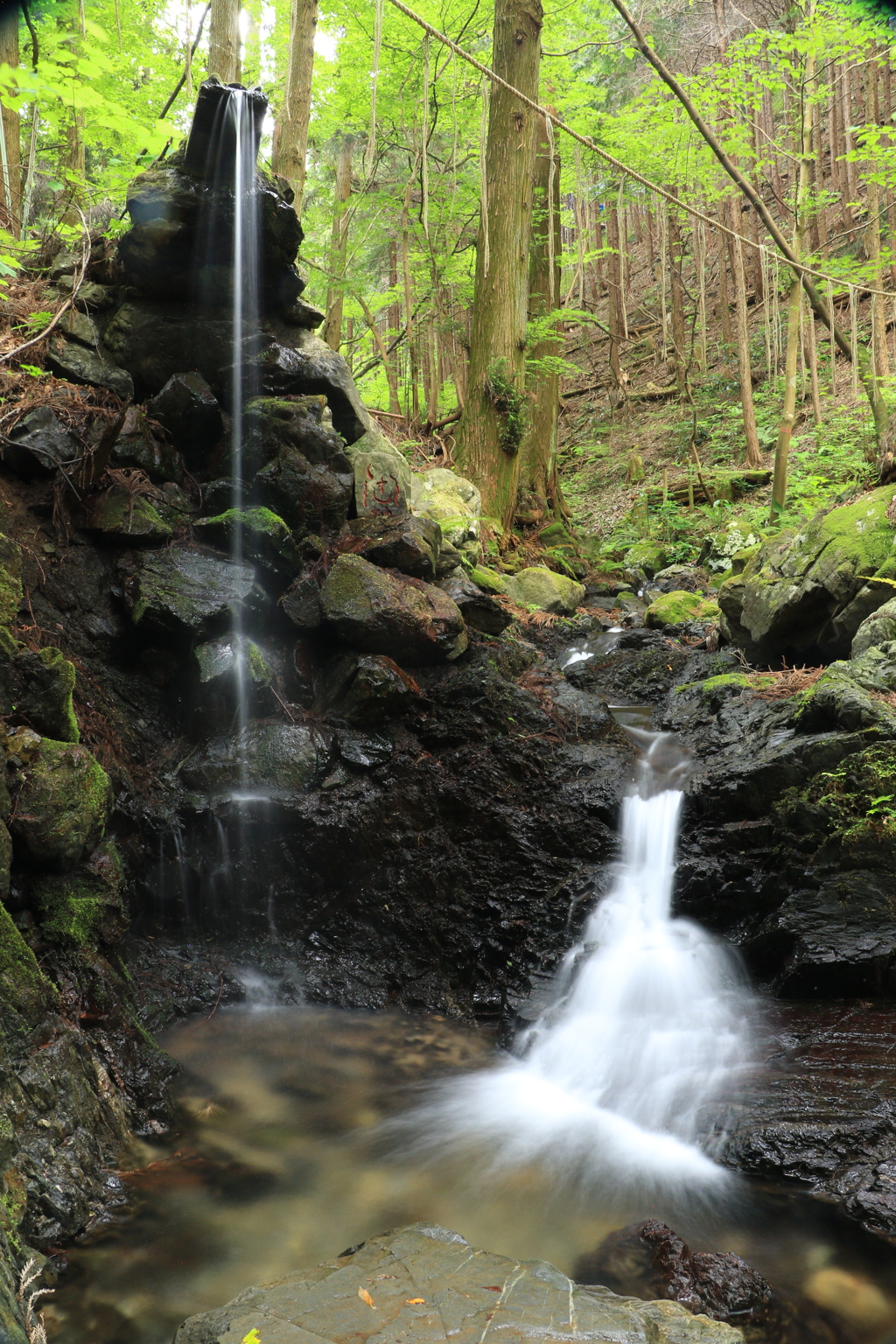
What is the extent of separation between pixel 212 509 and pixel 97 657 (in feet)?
5.55

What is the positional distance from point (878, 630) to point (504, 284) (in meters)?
7.66

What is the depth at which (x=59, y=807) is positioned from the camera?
165 inches

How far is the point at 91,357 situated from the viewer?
6762mm

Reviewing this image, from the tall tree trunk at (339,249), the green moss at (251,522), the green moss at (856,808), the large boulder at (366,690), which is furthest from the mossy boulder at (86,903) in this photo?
the tall tree trunk at (339,249)

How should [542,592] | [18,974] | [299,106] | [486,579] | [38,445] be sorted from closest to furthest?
[18,974] < [38,445] < [299,106] < [486,579] < [542,592]

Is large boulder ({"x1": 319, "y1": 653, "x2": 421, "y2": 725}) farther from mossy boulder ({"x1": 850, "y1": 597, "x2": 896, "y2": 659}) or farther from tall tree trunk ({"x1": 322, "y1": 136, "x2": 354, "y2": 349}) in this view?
tall tree trunk ({"x1": 322, "y1": 136, "x2": 354, "y2": 349})

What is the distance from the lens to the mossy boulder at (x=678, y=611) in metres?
10.7

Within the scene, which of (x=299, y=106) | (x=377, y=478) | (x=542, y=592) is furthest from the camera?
(x=542, y=592)

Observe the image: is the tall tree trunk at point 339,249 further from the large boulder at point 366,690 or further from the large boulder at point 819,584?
the large boulder at point 819,584

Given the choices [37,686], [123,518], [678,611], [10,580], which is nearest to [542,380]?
[678,611]

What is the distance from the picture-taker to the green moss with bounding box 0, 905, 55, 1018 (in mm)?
3523

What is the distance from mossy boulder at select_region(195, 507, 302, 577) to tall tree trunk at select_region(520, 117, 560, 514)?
24.4ft

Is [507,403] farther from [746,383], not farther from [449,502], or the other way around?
[746,383]

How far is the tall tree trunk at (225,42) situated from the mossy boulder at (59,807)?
7234 millimetres
